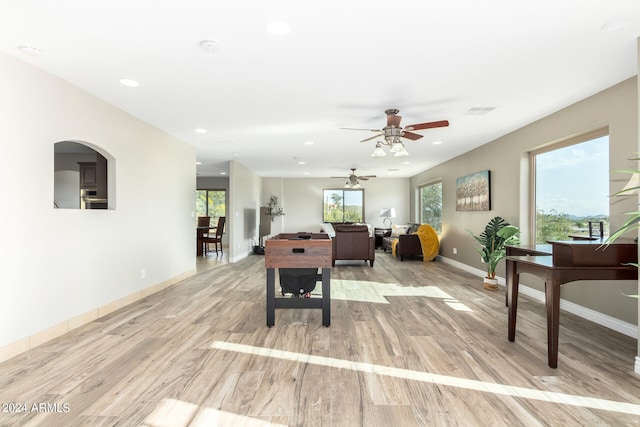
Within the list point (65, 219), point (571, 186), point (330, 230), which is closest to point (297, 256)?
point (65, 219)

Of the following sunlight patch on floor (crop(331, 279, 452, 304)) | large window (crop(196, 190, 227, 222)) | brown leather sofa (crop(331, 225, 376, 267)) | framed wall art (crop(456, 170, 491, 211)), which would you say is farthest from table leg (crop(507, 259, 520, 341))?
large window (crop(196, 190, 227, 222))

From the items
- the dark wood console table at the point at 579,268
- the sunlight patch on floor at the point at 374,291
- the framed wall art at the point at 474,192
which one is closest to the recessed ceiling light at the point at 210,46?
the dark wood console table at the point at 579,268

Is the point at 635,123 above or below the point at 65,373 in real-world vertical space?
above

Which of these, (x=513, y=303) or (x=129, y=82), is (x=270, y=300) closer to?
(x=513, y=303)

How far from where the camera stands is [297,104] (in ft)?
12.6

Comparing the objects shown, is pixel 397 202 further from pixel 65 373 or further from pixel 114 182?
pixel 65 373

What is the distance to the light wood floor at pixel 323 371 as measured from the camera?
6.06ft

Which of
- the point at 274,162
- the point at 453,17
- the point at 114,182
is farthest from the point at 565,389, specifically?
the point at 274,162

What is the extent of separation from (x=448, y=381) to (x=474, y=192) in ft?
15.7

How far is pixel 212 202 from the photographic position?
37.8 feet

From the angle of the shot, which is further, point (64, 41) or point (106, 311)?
point (106, 311)

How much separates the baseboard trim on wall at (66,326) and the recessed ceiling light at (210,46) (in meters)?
2.69

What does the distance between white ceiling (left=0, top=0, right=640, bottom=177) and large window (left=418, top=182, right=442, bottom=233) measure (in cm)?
447

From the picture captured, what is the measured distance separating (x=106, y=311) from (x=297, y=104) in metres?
3.11
